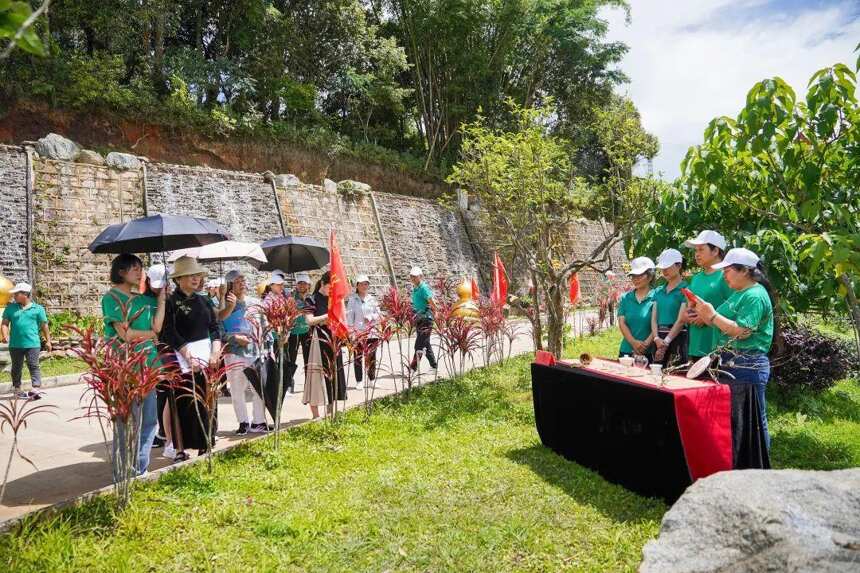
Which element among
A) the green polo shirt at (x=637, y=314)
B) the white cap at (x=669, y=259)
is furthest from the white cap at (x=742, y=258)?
the green polo shirt at (x=637, y=314)

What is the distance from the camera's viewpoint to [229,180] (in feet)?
53.9

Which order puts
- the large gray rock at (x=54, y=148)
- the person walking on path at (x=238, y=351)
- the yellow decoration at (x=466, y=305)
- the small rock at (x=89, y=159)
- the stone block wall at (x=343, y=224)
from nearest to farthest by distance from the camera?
the person walking on path at (x=238, y=351) → the yellow decoration at (x=466, y=305) → the large gray rock at (x=54, y=148) → the small rock at (x=89, y=159) → the stone block wall at (x=343, y=224)

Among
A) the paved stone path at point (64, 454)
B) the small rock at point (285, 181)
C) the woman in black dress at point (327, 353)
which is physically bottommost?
the paved stone path at point (64, 454)

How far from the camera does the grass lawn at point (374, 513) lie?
3.21m

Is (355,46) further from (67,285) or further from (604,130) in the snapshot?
(604,130)

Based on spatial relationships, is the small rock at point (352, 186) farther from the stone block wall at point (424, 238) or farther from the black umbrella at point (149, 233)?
the black umbrella at point (149, 233)

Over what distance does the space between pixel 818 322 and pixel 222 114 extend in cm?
1893

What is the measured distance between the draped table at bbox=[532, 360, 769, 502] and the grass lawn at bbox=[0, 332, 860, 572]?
176 mm

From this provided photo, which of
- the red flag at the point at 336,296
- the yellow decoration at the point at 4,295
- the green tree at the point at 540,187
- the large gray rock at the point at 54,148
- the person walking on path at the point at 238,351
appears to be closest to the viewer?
the person walking on path at the point at 238,351

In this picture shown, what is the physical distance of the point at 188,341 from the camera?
476 centimetres

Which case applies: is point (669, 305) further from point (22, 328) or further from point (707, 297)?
point (22, 328)

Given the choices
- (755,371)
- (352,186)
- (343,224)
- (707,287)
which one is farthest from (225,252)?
(352,186)

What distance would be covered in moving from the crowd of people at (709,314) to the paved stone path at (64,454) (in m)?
3.41

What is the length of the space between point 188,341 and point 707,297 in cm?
411
